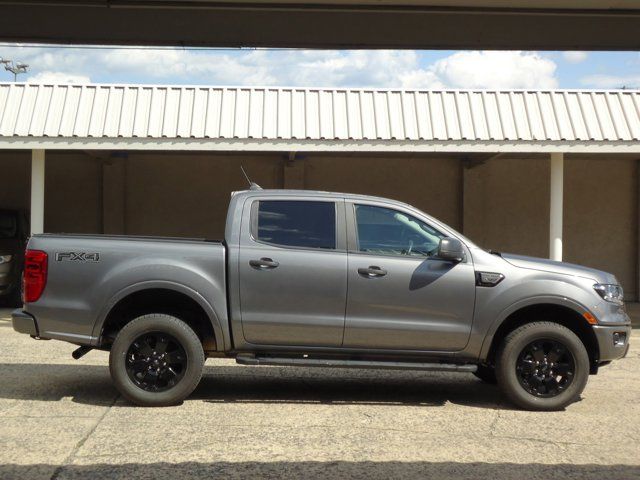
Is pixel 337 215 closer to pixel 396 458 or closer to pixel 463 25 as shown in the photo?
pixel 396 458

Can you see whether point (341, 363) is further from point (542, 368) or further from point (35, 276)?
point (35, 276)

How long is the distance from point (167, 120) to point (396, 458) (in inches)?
351

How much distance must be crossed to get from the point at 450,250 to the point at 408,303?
0.61 meters

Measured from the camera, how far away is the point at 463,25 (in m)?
11.1

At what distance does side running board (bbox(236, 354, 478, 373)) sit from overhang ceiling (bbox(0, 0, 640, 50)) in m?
5.17

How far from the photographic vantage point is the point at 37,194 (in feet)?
45.2

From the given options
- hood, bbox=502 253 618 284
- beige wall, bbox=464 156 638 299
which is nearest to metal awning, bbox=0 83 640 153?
beige wall, bbox=464 156 638 299

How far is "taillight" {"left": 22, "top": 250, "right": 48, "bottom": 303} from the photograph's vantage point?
724 centimetres

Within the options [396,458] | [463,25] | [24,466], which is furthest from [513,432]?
[463,25]

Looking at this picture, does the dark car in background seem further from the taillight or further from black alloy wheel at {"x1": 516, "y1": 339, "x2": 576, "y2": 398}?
black alloy wheel at {"x1": 516, "y1": 339, "x2": 576, "y2": 398}

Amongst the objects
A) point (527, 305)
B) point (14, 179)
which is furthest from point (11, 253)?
point (527, 305)

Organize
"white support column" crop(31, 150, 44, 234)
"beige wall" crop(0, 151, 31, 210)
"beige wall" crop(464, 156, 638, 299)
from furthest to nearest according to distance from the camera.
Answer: "beige wall" crop(464, 156, 638, 299), "beige wall" crop(0, 151, 31, 210), "white support column" crop(31, 150, 44, 234)

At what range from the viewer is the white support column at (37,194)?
13.6 m

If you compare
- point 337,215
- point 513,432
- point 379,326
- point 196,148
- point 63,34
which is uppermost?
point 63,34
